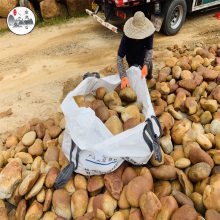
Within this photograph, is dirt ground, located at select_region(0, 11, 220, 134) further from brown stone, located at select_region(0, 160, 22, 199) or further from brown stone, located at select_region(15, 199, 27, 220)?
brown stone, located at select_region(15, 199, 27, 220)

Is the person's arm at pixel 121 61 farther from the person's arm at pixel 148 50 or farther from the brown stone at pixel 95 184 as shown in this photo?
the brown stone at pixel 95 184

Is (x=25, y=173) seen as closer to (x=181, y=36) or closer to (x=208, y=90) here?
(x=208, y=90)

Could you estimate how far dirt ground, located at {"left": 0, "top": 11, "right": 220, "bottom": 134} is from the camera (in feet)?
13.1

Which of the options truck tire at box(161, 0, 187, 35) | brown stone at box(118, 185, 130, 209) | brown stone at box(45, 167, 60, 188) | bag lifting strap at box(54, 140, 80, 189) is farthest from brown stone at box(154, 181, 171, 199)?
truck tire at box(161, 0, 187, 35)

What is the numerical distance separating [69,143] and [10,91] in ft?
6.36

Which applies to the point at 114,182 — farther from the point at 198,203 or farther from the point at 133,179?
the point at 198,203

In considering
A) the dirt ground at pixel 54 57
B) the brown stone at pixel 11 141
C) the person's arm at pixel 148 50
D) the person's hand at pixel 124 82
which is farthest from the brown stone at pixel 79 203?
the person's arm at pixel 148 50

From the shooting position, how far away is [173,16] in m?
5.46

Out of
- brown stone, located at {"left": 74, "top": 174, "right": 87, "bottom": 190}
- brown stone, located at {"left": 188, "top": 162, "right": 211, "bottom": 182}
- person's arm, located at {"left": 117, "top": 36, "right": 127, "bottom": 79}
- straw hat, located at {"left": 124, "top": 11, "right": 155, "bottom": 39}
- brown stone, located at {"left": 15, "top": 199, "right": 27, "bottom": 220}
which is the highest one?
straw hat, located at {"left": 124, "top": 11, "right": 155, "bottom": 39}

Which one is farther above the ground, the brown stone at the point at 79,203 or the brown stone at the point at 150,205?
the brown stone at the point at 150,205

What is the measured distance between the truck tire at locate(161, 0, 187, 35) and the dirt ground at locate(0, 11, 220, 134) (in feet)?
0.43

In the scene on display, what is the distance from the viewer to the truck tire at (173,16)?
521 centimetres

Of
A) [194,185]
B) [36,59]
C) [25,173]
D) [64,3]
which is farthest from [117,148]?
[64,3]

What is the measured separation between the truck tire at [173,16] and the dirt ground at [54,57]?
5.1 inches
